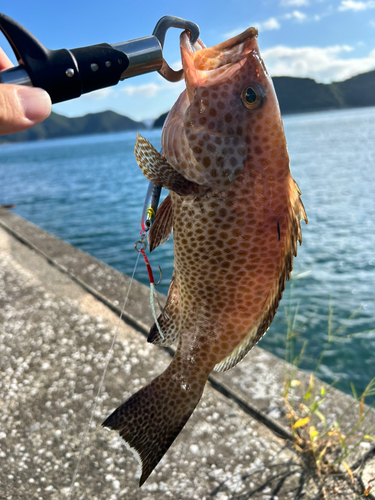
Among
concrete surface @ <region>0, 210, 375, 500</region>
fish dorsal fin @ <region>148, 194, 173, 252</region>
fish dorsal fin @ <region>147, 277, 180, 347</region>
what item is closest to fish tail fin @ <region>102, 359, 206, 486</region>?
A: fish dorsal fin @ <region>147, 277, 180, 347</region>

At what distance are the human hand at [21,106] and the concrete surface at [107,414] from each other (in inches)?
129

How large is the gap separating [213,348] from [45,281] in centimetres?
623

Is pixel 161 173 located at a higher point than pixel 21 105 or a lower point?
lower

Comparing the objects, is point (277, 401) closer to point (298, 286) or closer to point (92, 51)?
point (92, 51)

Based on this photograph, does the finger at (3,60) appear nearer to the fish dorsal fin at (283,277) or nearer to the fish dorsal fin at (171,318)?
the fish dorsal fin at (171,318)

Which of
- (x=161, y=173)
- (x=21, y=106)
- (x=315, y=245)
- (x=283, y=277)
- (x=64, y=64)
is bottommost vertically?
(x=315, y=245)

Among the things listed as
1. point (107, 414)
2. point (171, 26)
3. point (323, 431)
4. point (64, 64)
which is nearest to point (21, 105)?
point (64, 64)

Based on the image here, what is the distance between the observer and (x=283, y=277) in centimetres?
161

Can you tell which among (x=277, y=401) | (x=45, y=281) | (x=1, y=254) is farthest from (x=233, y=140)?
(x=1, y=254)

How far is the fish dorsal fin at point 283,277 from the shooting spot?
1.56m

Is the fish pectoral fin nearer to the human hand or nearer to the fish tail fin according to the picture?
the human hand

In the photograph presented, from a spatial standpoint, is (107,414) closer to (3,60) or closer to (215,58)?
(3,60)

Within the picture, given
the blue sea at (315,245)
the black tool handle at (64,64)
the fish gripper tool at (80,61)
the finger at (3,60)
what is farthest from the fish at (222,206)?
the blue sea at (315,245)

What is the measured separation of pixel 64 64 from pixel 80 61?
65 mm
